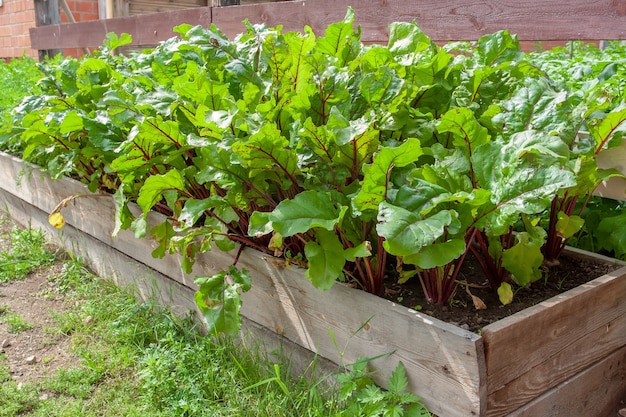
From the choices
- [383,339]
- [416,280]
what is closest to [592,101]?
[416,280]

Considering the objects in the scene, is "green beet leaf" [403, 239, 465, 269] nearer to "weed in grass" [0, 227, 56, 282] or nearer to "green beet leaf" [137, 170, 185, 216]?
"green beet leaf" [137, 170, 185, 216]

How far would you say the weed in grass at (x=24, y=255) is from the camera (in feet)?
11.8

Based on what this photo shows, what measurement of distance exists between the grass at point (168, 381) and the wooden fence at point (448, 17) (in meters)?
1.63

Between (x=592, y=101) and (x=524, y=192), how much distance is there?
0.55 meters

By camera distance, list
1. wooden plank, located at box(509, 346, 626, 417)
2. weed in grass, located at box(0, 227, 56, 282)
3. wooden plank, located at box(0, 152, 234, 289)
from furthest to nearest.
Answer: weed in grass, located at box(0, 227, 56, 282), wooden plank, located at box(0, 152, 234, 289), wooden plank, located at box(509, 346, 626, 417)

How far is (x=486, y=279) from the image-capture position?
81.5 inches

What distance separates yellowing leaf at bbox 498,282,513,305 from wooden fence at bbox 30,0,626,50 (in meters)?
1.14

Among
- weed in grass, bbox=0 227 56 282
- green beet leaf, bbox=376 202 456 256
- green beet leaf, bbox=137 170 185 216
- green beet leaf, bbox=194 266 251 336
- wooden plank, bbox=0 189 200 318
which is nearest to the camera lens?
green beet leaf, bbox=376 202 456 256

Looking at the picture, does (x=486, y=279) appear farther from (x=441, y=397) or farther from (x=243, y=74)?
(x=243, y=74)

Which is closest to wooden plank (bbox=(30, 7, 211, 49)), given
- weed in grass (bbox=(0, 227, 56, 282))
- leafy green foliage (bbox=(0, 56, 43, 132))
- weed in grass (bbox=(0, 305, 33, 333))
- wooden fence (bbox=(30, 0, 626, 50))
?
wooden fence (bbox=(30, 0, 626, 50))

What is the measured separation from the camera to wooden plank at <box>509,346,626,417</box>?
1744 millimetres

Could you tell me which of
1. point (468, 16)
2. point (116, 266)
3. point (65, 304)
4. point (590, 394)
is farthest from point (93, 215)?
point (590, 394)

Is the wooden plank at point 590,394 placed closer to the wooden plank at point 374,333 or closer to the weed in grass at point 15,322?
the wooden plank at point 374,333

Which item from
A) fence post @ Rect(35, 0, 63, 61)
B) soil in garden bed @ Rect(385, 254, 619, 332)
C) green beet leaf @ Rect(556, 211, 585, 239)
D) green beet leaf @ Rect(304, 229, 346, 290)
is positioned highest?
fence post @ Rect(35, 0, 63, 61)
